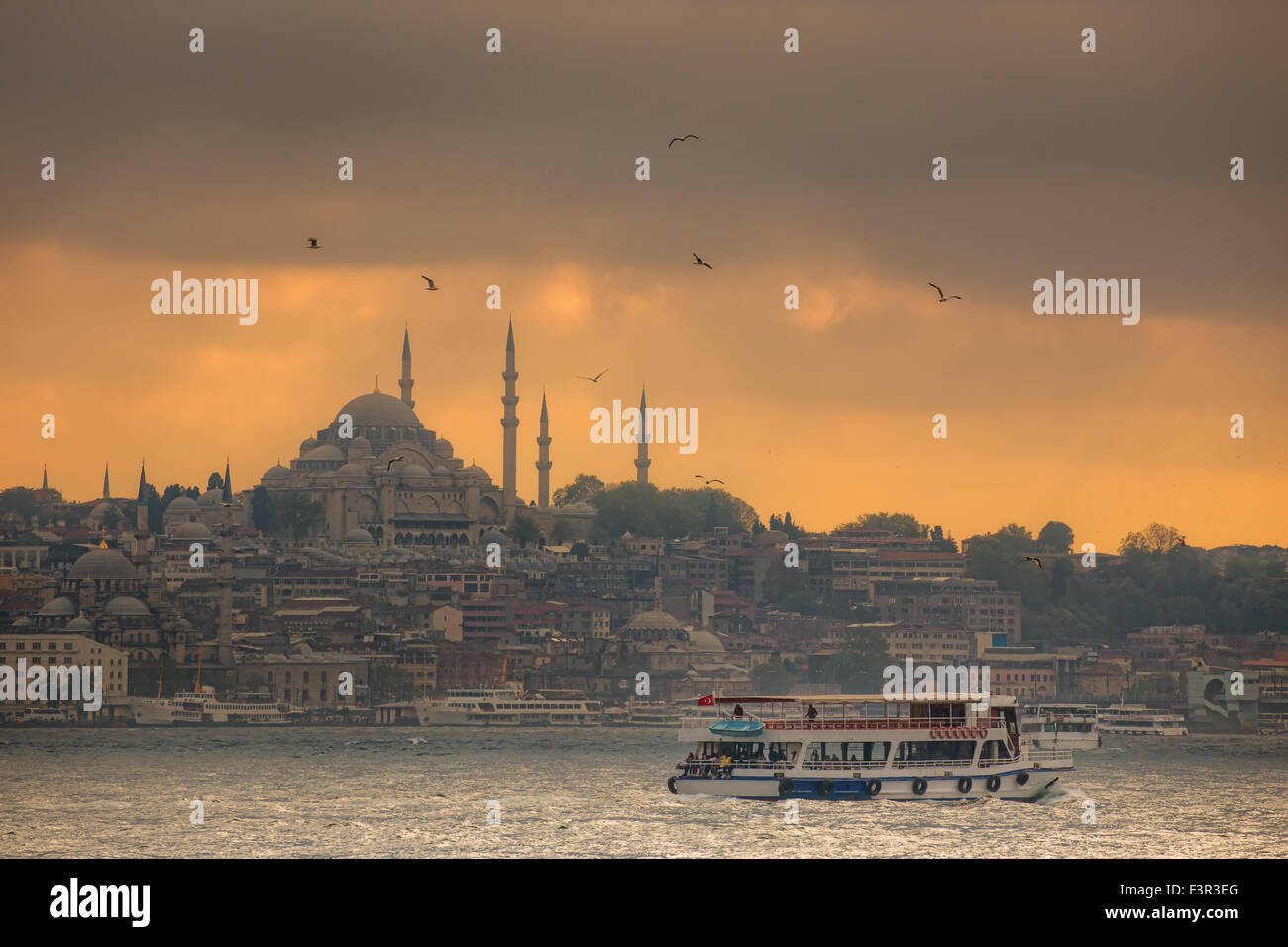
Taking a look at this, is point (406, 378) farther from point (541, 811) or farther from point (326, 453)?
point (541, 811)

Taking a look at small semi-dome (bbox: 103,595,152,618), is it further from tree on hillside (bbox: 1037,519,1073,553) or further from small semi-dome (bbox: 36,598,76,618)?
tree on hillside (bbox: 1037,519,1073,553)

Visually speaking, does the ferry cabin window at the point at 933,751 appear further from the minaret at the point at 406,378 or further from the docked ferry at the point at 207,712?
the minaret at the point at 406,378

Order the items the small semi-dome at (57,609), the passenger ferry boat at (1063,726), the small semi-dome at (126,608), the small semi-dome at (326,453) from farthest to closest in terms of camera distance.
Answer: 1. the small semi-dome at (326,453)
2. the small semi-dome at (57,609)
3. the small semi-dome at (126,608)
4. the passenger ferry boat at (1063,726)

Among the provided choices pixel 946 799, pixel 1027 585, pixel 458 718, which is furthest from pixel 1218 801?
pixel 1027 585

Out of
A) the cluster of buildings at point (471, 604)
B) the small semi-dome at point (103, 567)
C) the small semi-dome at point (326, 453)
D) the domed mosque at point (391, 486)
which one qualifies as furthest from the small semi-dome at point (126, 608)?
the small semi-dome at point (326, 453)

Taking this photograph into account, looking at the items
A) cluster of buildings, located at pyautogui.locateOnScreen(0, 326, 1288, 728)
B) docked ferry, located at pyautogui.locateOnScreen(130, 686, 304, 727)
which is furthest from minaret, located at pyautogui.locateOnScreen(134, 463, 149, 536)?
docked ferry, located at pyautogui.locateOnScreen(130, 686, 304, 727)
